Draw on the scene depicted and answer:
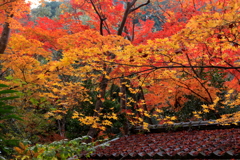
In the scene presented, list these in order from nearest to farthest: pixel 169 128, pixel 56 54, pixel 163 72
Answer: pixel 163 72, pixel 169 128, pixel 56 54

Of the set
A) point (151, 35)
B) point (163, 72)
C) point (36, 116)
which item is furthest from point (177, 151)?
point (151, 35)

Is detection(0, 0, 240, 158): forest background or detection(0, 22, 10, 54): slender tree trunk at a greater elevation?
detection(0, 22, 10, 54): slender tree trunk

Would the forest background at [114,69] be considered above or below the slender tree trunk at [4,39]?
below

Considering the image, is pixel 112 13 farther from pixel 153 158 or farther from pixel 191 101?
pixel 153 158

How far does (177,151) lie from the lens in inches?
167

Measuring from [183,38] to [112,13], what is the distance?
308 inches

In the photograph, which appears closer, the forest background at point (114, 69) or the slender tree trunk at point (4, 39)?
the forest background at point (114, 69)

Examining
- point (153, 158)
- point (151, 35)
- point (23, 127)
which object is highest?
point (151, 35)

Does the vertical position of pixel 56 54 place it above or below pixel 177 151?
above

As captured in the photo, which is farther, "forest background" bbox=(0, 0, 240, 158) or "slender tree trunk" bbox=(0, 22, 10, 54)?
"slender tree trunk" bbox=(0, 22, 10, 54)

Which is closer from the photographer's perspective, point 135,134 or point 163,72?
point 163,72

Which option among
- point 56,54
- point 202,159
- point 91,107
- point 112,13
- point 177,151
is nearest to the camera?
point 202,159

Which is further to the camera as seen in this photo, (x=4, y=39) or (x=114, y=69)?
(x=114, y=69)

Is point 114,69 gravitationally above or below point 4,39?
below
